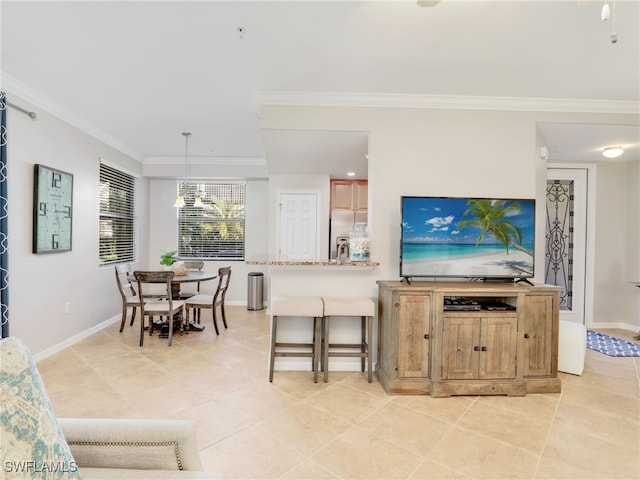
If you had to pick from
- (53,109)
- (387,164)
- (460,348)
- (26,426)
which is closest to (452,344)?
(460,348)

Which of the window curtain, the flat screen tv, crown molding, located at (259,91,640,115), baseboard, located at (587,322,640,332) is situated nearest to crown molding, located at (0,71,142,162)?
the window curtain

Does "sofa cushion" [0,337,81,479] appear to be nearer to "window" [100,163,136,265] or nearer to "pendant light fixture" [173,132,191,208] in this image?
"pendant light fixture" [173,132,191,208]

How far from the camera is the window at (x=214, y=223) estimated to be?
6484mm

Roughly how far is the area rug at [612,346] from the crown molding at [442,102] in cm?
269

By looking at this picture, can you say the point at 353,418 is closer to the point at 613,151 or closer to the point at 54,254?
the point at 54,254

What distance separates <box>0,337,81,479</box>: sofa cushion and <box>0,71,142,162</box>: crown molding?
3.25 meters

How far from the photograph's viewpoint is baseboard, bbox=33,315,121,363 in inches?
139

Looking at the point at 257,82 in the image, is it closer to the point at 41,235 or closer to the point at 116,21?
the point at 116,21

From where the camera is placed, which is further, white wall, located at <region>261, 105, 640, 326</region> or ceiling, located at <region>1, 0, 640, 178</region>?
white wall, located at <region>261, 105, 640, 326</region>

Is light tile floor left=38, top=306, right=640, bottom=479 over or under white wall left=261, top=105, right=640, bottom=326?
under

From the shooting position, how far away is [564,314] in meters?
5.09

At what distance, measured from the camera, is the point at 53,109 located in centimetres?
363

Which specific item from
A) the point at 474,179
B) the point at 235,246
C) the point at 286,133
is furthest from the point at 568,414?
the point at 235,246

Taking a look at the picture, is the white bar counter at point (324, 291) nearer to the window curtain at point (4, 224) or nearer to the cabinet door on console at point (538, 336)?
the cabinet door on console at point (538, 336)
